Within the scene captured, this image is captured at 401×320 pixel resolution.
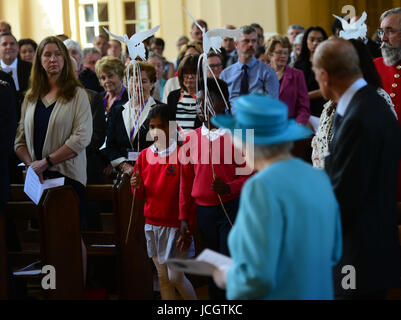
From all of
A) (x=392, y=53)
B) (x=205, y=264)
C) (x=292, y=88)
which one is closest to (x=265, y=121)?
(x=205, y=264)

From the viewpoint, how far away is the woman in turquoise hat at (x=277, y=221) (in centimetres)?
231

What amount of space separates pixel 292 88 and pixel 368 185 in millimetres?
3984

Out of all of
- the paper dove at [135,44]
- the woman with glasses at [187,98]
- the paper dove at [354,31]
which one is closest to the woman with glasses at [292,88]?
the paper dove at [354,31]

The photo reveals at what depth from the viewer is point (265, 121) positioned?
243 centimetres

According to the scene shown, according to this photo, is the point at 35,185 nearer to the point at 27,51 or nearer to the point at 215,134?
the point at 215,134

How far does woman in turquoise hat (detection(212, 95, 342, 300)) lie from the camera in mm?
2311

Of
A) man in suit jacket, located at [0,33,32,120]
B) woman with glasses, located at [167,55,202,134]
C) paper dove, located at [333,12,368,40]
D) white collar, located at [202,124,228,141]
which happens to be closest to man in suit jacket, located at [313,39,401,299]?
white collar, located at [202,124,228,141]

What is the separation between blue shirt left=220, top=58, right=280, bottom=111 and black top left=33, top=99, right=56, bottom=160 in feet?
6.50

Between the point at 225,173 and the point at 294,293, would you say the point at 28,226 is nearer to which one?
the point at 225,173

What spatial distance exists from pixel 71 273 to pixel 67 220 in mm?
342

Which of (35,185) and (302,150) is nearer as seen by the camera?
(35,185)

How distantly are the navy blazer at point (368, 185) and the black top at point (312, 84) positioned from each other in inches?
178

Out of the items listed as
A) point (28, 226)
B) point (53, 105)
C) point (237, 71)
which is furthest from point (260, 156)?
point (28, 226)

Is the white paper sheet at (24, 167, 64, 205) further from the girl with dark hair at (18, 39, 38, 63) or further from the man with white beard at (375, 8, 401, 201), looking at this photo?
the girl with dark hair at (18, 39, 38, 63)
